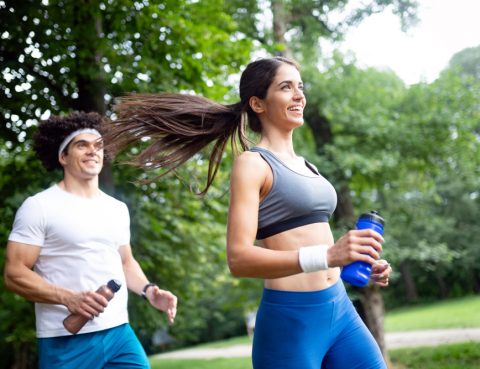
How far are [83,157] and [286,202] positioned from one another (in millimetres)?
1448

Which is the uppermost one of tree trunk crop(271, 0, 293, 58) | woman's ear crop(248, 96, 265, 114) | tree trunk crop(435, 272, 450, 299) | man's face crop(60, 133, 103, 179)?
tree trunk crop(271, 0, 293, 58)

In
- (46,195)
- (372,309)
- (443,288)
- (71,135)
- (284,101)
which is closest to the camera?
(284,101)

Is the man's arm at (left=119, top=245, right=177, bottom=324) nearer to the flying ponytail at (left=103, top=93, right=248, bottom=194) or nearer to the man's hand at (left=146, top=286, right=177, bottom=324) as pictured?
the man's hand at (left=146, top=286, right=177, bottom=324)

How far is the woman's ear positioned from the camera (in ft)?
9.46

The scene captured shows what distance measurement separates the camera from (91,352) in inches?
123

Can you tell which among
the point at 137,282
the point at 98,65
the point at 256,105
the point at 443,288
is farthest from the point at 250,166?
the point at 443,288

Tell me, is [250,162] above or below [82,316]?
above

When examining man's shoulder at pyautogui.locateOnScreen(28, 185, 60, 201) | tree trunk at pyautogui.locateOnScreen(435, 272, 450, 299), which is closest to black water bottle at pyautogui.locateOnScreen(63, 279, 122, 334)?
man's shoulder at pyautogui.locateOnScreen(28, 185, 60, 201)

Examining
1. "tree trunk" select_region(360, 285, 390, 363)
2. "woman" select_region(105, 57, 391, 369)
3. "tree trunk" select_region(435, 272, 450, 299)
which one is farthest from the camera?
"tree trunk" select_region(435, 272, 450, 299)

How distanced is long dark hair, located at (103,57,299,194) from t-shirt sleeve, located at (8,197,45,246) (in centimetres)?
51

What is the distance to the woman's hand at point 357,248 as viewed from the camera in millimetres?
2037

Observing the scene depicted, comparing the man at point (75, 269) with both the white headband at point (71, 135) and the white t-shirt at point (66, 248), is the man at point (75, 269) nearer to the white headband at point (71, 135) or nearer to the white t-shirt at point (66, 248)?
the white t-shirt at point (66, 248)

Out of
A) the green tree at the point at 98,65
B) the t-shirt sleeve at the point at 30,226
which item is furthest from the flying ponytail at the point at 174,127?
the green tree at the point at 98,65

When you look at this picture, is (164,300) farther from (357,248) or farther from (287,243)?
(357,248)
